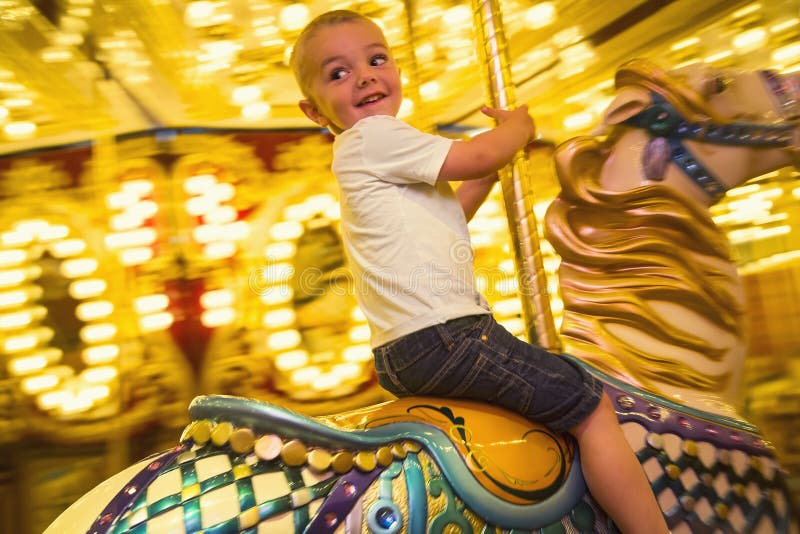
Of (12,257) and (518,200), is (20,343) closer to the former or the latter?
(12,257)

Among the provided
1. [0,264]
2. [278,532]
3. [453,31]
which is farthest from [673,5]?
[0,264]

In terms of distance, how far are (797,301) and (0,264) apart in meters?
2.86

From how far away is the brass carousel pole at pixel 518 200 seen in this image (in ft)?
4.02

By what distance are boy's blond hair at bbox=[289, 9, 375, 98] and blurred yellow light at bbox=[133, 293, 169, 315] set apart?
5.43ft

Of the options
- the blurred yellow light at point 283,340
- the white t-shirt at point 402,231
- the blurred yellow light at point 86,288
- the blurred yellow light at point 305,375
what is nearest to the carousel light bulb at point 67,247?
the blurred yellow light at point 86,288

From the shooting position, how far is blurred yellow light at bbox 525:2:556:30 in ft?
6.92

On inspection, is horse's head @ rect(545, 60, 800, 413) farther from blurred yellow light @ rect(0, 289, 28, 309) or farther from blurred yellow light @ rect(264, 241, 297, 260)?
blurred yellow light @ rect(0, 289, 28, 309)

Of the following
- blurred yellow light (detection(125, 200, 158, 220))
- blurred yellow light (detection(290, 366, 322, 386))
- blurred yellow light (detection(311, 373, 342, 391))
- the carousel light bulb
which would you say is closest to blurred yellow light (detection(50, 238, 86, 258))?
the carousel light bulb

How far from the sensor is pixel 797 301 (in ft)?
6.27

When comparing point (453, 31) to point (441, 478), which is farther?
point (453, 31)

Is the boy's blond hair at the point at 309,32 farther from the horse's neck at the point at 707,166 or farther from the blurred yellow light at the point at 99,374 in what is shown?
the blurred yellow light at the point at 99,374

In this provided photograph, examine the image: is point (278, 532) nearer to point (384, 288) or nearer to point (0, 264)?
point (384, 288)

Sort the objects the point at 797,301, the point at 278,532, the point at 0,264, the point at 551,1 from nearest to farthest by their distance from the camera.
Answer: the point at 278,532, the point at 797,301, the point at 551,1, the point at 0,264

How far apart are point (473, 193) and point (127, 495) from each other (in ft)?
2.85
